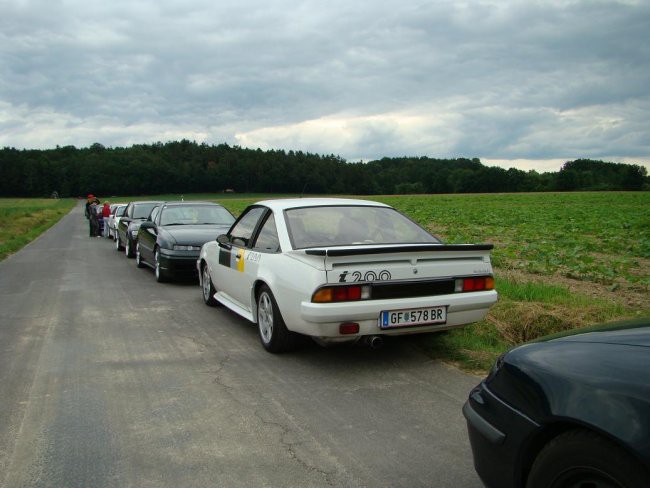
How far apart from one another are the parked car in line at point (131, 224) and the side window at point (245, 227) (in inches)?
312

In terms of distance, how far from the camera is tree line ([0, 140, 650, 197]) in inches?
3590

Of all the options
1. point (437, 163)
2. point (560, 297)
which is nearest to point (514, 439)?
point (560, 297)

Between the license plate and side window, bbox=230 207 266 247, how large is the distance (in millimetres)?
2181

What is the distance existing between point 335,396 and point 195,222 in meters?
8.02

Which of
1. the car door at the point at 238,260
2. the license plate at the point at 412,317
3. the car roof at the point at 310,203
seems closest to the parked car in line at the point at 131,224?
the car door at the point at 238,260

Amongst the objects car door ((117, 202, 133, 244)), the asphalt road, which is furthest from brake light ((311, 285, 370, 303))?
car door ((117, 202, 133, 244))

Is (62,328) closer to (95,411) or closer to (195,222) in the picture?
(95,411)

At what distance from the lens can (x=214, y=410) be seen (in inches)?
163

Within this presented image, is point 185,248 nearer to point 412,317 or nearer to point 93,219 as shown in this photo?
point 412,317

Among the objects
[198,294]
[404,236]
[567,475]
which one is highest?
[404,236]

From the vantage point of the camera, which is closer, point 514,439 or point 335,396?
point 514,439

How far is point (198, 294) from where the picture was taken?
9.35 metres

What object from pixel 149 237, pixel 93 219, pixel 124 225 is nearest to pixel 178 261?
pixel 149 237

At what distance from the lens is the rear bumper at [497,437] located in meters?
2.29
